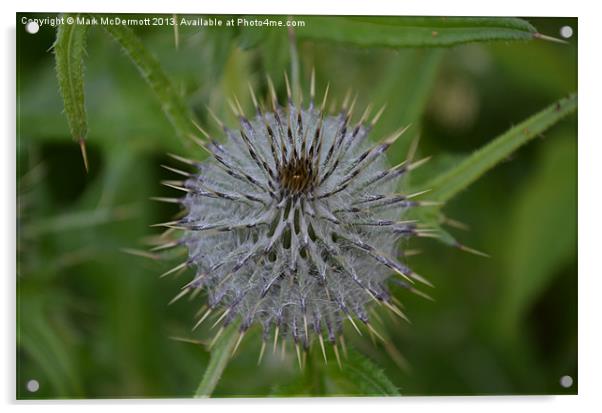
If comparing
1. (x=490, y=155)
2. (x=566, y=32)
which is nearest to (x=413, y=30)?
(x=490, y=155)

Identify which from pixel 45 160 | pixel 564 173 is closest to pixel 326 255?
pixel 564 173

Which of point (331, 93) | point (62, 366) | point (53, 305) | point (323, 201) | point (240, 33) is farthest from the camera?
point (331, 93)

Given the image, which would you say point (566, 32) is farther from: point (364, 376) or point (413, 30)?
point (364, 376)

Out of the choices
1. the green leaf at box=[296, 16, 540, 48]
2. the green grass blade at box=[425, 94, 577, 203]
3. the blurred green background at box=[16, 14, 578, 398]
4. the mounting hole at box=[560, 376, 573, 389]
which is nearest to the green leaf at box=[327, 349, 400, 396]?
the green grass blade at box=[425, 94, 577, 203]

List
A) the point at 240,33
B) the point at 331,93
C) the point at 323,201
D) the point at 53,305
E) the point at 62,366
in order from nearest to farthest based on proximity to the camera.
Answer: the point at 323,201, the point at 240,33, the point at 62,366, the point at 53,305, the point at 331,93

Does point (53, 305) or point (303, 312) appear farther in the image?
point (53, 305)

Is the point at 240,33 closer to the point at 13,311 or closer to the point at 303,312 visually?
the point at 303,312

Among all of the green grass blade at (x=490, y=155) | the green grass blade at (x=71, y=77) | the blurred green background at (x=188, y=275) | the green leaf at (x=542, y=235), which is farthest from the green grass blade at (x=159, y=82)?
the green leaf at (x=542, y=235)

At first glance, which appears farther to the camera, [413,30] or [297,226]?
[413,30]
